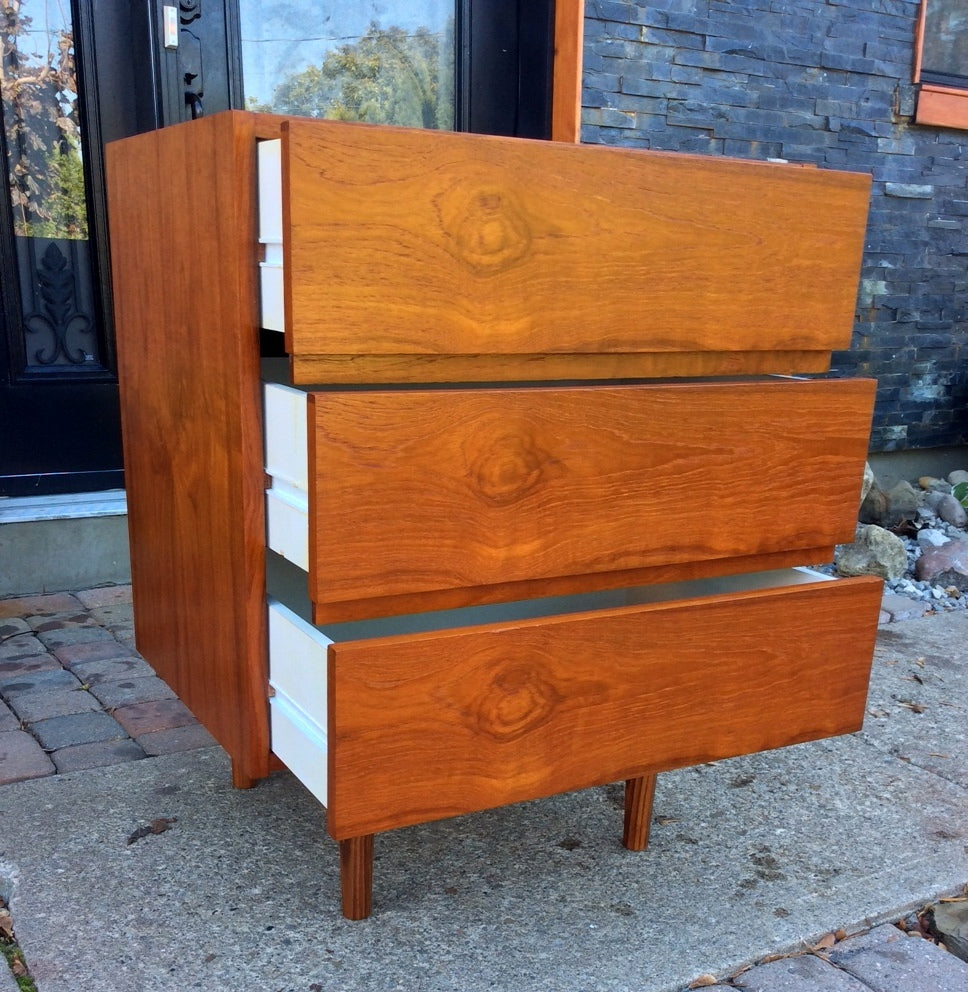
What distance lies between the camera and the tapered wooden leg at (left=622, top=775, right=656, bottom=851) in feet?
5.26

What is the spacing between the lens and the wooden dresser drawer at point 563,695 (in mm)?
1223

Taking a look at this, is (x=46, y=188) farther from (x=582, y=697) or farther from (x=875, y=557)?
(x=875, y=557)

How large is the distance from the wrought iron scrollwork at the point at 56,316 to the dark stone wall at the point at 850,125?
5.20 ft

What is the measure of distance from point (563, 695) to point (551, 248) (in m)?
0.56

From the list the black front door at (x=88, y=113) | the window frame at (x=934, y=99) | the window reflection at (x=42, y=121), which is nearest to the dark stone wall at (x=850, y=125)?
the window frame at (x=934, y=99)

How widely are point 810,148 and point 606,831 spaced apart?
283 centimetres

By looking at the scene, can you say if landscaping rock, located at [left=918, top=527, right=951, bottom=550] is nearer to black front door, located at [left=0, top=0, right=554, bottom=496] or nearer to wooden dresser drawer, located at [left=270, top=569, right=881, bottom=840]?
wooden dresser drawer, located at [left=270, top=569, right=881, bottom=840]

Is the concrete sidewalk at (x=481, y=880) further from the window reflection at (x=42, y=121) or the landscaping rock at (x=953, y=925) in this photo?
the window reflection at (x=42, y=121)

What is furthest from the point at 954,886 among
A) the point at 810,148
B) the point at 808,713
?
the point at 810,148

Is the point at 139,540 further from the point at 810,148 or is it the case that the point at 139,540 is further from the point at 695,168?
the point at 810,148

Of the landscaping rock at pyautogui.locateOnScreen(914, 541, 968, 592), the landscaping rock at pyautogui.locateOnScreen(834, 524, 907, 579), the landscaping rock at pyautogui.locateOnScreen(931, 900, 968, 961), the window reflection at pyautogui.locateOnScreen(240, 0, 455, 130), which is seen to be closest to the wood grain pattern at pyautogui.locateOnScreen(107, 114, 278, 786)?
the landscaping rock at pyautogui.locateOnScreen(931, 900, 968, 961)

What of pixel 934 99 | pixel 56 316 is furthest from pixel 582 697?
pixel 934 99

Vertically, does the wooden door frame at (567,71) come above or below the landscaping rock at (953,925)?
above

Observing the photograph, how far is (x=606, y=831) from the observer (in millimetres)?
1712
